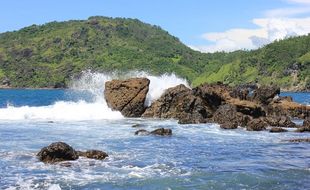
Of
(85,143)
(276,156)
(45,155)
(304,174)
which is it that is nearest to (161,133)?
(85,143)

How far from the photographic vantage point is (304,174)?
869 inches

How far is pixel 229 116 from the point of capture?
45.6 metres

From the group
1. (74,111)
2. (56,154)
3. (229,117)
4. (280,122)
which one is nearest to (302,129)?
(280,122)

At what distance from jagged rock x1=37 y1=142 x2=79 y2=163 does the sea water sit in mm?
470

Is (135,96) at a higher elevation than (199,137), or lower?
higher

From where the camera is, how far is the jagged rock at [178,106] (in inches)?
1965

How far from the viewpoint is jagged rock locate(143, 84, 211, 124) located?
49.9 metres

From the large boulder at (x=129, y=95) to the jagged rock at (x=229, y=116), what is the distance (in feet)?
30.7

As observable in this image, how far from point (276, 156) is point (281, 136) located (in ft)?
32.2

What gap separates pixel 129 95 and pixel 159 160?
28508 millimetres

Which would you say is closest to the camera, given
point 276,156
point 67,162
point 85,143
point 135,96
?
point 67,162

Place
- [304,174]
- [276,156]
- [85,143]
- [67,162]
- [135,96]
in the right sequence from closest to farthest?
[304,174], [67,162], [276,156], [85,143], [135,96]

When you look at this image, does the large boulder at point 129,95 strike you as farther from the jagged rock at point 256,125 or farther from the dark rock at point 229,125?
the jagged rock at point 256,125

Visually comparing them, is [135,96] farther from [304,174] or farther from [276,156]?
[304,174]
